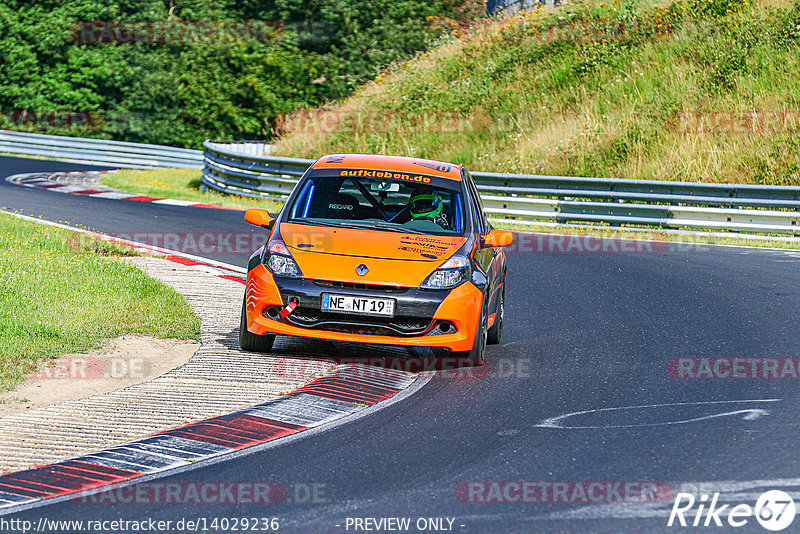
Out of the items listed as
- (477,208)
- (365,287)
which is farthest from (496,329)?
(365,287)

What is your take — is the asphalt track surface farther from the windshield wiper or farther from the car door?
the windshield wiper

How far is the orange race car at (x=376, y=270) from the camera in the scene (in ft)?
27.3

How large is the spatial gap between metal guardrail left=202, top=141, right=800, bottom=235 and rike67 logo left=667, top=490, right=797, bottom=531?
1501cm

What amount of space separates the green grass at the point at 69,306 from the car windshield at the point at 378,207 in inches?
61.0

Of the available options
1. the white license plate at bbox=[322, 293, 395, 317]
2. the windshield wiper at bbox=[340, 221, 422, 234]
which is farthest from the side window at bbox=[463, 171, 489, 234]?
→ the white license plate at bbox=[322, 293, 395, 317]

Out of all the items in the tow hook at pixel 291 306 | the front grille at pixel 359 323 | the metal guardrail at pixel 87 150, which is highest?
the metal guardrail at pixel 87 150

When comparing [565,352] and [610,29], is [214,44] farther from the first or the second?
[565,352]

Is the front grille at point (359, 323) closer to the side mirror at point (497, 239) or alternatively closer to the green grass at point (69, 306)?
the side mirror at point (497, 239)

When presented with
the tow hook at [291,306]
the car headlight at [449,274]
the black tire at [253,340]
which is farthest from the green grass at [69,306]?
the car headlight at [449,274]

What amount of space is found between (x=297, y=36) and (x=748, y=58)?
75.7 ft

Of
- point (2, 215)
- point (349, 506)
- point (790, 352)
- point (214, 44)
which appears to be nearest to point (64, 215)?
point (2, 215)

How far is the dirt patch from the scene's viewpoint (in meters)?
7.25

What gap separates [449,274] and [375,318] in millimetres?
720

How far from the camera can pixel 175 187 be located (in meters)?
28.7
